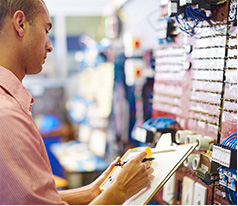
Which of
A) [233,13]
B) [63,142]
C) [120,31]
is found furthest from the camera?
[63,142]

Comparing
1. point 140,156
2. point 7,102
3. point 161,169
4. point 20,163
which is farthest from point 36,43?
point 161,169

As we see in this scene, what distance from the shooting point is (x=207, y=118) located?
60.0 inches

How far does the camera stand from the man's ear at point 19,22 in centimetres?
106

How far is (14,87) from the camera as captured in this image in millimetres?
1076

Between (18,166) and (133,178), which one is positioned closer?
(18,166)

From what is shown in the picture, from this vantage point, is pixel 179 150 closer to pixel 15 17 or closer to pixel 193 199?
pixel 193 199

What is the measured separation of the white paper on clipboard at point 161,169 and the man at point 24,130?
0.11 feet

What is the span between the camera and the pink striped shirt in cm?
93

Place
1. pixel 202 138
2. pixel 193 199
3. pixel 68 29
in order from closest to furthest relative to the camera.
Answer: pixel 202 138 → pixel 193 199 → pixel 68 29

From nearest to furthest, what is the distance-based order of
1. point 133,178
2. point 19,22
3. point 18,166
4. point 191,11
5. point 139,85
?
1. point 18,166
2. point 19,22
3. point 133,178
4. point 191,11
5. point 139,85

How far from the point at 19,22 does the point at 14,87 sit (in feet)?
0.75

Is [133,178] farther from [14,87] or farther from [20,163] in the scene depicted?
[14,87]

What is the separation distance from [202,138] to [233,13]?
58 cm

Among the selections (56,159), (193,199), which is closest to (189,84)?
(193,199)
